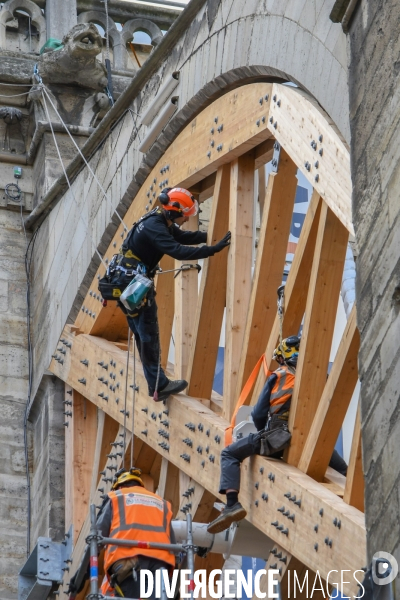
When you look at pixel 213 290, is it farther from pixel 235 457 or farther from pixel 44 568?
pixel 44 568

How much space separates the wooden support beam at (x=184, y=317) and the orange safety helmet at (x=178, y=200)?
89 cm

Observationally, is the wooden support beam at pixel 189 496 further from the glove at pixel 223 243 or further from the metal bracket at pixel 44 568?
the metal bracket at pixel 44 568

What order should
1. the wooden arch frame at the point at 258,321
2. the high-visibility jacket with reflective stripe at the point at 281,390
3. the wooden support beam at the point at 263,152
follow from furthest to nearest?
the wooden support beam at the point at 263,152 → the high-visibility jacket with reflective stripe at the point at 281,390 → the wooden arch frame at the point at 258,321

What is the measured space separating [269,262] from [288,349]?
2.88 ft

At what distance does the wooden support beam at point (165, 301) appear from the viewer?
590 inches

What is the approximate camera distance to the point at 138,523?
12047 mm

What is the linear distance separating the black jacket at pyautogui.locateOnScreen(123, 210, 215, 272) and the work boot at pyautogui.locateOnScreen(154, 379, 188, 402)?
107 cm

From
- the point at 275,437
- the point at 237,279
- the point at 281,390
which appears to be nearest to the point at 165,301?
the point at 237,279

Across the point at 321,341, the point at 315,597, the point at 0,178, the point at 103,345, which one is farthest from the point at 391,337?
the point at 0,178

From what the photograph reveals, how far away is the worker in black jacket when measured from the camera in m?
13.5

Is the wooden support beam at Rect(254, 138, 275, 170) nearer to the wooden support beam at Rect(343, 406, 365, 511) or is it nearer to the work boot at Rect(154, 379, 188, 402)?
the work boot at Rect(154, 379, 188, 402)

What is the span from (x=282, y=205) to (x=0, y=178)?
6.72 metres

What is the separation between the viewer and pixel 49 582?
15781 millimetres

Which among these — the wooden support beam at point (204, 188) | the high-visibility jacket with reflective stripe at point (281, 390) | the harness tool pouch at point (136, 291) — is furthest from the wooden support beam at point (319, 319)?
the wooden support beam at point (204, 188)
